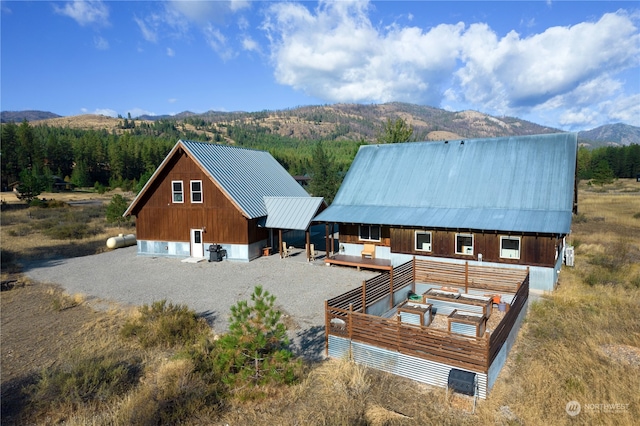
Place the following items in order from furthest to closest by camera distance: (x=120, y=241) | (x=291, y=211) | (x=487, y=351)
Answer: (x=120, y=241) → (x=291, y=211) → (x=487, y=351)

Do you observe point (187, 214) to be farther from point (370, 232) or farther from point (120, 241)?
point (370, 232)

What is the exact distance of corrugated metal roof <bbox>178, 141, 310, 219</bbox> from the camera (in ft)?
74.5

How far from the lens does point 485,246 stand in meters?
17.2

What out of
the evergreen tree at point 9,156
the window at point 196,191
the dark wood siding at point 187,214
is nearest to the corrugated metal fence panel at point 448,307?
the dark wood siding at point 187,214

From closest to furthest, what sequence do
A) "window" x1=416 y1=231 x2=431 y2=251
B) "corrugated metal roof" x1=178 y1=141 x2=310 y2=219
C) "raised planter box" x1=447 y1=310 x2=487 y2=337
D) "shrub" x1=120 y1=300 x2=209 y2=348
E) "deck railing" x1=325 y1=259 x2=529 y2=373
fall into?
"deck railing" x1=325 y1=259 x2=529 y2=373
"raised planter box" x1=447 y1=310 x2=487 y2=337
"shrub" x1=120 y1=300 x2=209 y2=348
"window" x1=416 y1=231 x2=431 y2=251
"corrugated metal roof" x1=178 y1=141 x2=310 y2=219

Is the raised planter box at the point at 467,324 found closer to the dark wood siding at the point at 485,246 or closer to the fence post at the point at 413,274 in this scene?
the fence post at the point at 413,274

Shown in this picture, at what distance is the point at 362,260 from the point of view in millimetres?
20141

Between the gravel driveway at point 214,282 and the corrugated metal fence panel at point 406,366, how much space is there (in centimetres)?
137

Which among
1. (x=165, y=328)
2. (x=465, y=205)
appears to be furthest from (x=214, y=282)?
(x=465, y=205)

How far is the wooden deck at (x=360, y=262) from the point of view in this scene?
62.4ft

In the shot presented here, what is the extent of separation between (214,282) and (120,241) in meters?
13.3

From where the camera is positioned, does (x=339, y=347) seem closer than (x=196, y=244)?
Yes

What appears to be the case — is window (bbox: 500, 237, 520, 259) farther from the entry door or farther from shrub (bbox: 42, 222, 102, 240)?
shrub (bbox: 42, 222, 102, 240)

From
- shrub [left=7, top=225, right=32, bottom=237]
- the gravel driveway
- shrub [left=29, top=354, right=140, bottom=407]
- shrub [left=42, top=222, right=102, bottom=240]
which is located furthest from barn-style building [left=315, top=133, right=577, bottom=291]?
shrub [left=7, top=225, right=32, bottom=237]
